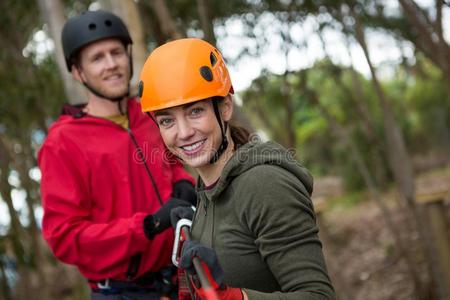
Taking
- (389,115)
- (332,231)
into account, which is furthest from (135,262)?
(332,231)

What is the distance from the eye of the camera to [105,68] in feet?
11.1

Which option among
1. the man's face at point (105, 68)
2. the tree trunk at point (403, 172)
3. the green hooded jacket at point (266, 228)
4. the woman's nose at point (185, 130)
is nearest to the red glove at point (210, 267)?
the green hooded jacket at point (266, 228)

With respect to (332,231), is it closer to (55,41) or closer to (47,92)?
(47,92)

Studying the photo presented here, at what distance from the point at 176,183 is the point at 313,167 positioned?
68.3ft

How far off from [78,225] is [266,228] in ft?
4.50

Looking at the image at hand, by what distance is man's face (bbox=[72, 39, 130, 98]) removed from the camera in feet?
11.1

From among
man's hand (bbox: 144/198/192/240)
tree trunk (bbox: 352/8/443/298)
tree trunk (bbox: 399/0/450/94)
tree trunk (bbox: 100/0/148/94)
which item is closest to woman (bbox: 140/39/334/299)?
man's hand (bbox: 144/198/192/240)

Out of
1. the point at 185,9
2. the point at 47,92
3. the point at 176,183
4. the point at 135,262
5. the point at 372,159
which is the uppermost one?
the point at 185,9

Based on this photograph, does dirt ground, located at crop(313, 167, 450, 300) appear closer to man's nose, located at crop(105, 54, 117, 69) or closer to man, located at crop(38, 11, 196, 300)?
man, located at crop(38, 11, 196, 300)

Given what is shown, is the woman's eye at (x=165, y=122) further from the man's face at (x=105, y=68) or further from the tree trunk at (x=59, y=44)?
the tree trunk at (x=59, y=44)

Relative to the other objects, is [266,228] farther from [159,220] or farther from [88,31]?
[88,31]

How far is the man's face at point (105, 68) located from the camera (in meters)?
3.38

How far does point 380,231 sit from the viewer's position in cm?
1278

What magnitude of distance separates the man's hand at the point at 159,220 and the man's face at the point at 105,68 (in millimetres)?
865
